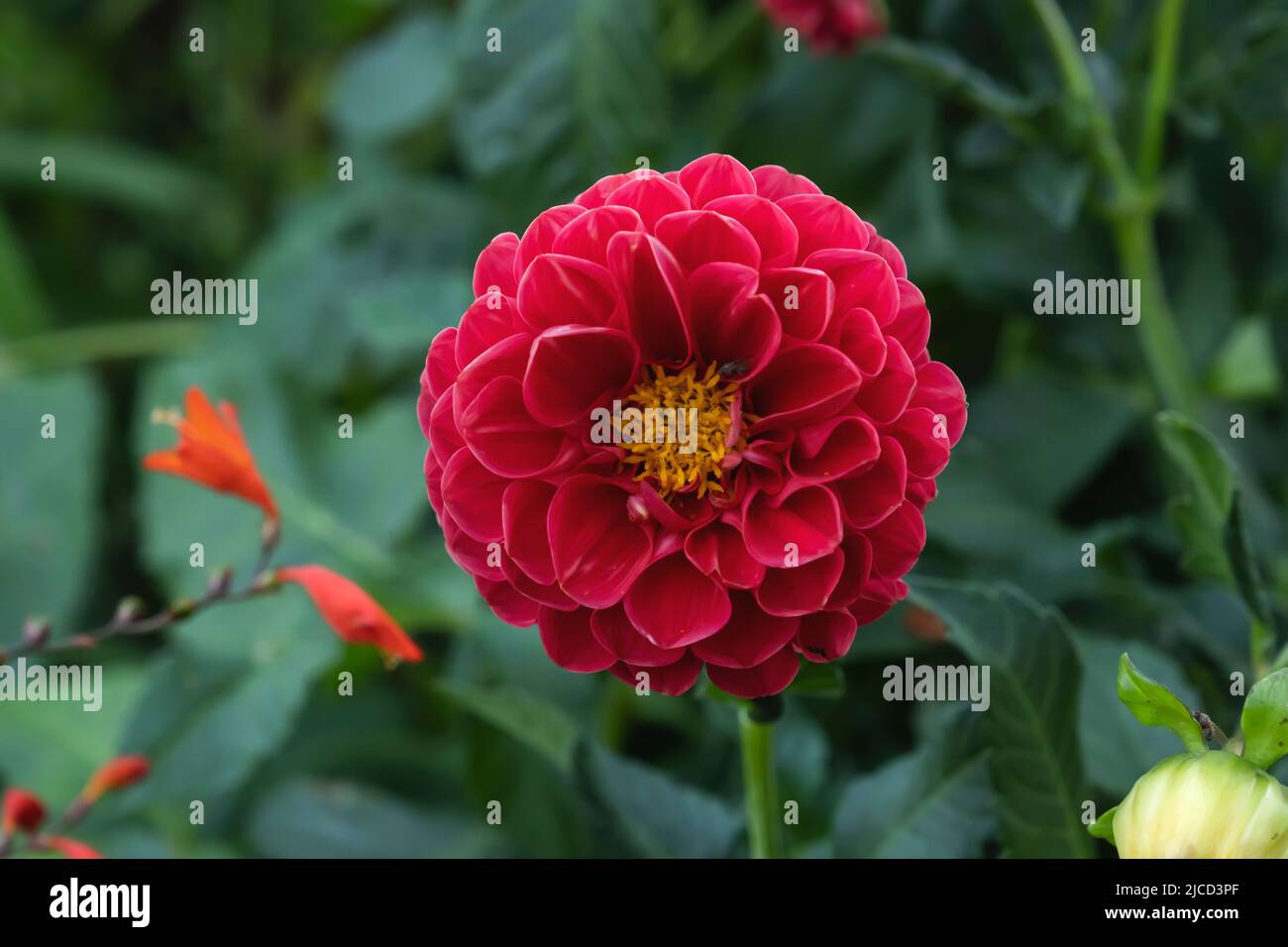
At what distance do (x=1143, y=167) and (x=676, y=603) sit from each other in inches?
14.7

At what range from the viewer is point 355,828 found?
2.31 feet

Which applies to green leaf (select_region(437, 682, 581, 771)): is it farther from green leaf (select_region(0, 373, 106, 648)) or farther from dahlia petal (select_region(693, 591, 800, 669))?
green leaf (select_region(0, 373, 106, 648))

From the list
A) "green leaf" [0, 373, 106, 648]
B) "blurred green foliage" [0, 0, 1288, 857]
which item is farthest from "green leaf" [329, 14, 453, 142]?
"green leaf" [0, 373, 106, 648]

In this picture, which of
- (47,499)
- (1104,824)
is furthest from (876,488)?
(47,499)

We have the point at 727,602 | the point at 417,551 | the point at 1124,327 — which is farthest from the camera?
the point at 417,551

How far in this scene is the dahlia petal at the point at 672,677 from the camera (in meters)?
0.33

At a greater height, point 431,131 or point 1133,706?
point 431,131

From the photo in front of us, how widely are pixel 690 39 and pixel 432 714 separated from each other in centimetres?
45

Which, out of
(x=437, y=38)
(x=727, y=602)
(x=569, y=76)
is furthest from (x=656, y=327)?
(x=437, y=38)

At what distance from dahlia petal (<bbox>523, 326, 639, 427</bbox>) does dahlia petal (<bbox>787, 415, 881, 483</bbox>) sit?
0.05 meters

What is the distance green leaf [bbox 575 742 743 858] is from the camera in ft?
1.51

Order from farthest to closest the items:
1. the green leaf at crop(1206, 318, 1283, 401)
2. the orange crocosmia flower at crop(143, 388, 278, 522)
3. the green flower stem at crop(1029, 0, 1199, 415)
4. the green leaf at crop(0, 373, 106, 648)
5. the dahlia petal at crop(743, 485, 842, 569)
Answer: the green leaf at crop(0, 373, 106, 648), the green leaf at crop(1206, 318, 1283, 401), the green flower stem at crop(1029, 0, 1199, 415), the orange crocosmia flower at crop(143, 388, 278, 522), the dahlia petal at crop(743, 485, 842, 569)
